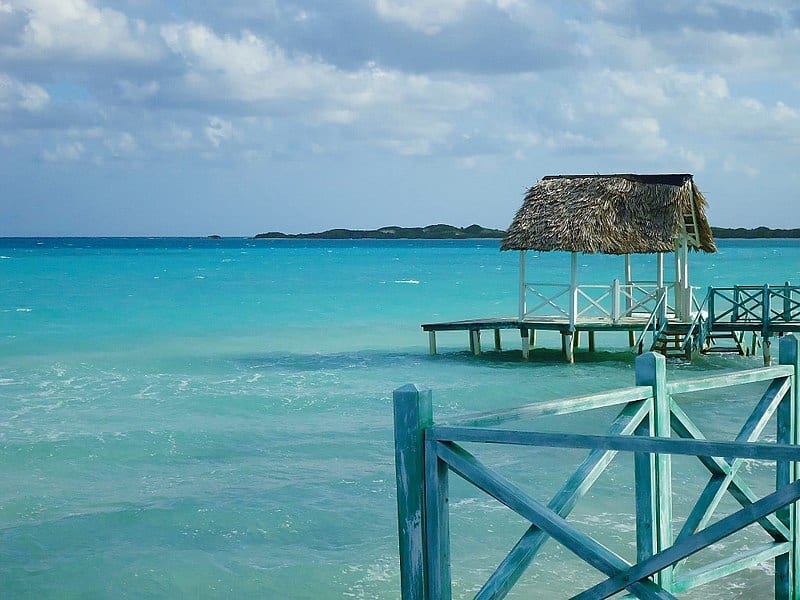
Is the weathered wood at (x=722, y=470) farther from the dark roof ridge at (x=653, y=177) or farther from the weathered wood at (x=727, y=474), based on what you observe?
the dark roof ridge at (x=653, y=177)

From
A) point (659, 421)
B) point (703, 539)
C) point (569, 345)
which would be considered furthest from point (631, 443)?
point (569, 345)

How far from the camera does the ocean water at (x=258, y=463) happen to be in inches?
333

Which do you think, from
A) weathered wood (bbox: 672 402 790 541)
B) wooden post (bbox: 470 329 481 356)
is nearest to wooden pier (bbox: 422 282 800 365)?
wooden post (bbox: 470 329 481 356)

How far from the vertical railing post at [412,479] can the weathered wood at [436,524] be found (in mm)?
19

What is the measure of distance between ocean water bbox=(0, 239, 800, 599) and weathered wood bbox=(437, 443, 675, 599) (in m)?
4.07

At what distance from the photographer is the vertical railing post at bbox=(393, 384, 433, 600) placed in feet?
12.6

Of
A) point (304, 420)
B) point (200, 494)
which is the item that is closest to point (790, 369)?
point (200, 494)

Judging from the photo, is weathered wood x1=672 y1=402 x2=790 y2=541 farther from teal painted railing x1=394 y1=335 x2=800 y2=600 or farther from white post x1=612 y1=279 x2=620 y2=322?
white post x1=612 y1=279 x2=620 y2=322

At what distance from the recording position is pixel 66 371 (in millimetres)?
21219

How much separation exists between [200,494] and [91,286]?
48.8 metres

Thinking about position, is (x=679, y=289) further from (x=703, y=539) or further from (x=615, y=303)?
(x=703, y=539)

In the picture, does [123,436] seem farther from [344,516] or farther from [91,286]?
[91,286]

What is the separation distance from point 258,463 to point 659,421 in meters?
8.23

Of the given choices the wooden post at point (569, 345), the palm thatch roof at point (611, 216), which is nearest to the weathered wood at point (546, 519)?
the palm thatch roof at point (611, 216)
